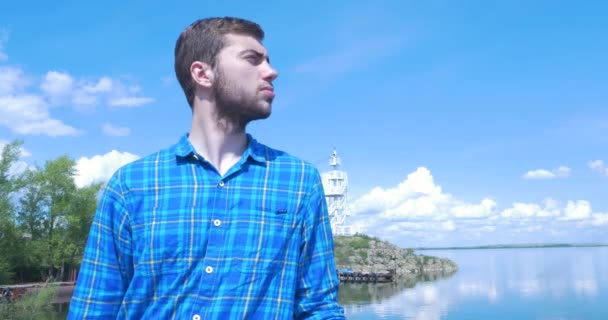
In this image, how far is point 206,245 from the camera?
6.85 feet

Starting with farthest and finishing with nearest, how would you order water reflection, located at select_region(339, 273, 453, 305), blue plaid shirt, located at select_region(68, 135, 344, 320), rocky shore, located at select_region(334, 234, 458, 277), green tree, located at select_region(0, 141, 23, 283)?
rocky shore, located at select_region(334, 234, 458, 277)
water reflection, located at select_region(339, 273, 453, 305)
green tree, located at select_region(0, 141, 23, 283)
blue plaid shirt, located at select_region(68, 135, 344, 320)

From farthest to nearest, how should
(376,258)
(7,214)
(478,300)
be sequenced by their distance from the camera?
(376,258) < (478,300) < (7,214)

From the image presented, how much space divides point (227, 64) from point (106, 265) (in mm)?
924

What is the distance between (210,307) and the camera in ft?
6.59

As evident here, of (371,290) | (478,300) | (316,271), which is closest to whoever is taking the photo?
(316,271)

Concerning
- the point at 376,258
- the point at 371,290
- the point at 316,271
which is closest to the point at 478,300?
the point at 371,290

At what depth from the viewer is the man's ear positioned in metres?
2.27

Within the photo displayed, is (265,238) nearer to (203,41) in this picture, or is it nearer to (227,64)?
(227,64)

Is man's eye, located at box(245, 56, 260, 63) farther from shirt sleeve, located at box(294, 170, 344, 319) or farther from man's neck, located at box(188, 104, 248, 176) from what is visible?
shirt sleeve, located at box(294, 170, 344, 319)

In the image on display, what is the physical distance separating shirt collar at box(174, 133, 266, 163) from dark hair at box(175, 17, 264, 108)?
0.66 ft

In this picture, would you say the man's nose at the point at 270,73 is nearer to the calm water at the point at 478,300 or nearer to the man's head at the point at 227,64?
the man's head at the point at 227,64

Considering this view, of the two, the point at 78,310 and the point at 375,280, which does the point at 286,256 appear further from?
the point at 375,280

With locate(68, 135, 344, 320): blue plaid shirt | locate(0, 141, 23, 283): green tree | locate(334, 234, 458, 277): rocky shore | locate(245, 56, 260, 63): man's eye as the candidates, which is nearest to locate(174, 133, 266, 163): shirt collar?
locate(68, 135, 344, 320): blue plaid shirt

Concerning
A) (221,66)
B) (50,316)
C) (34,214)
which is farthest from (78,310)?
(34,214)
